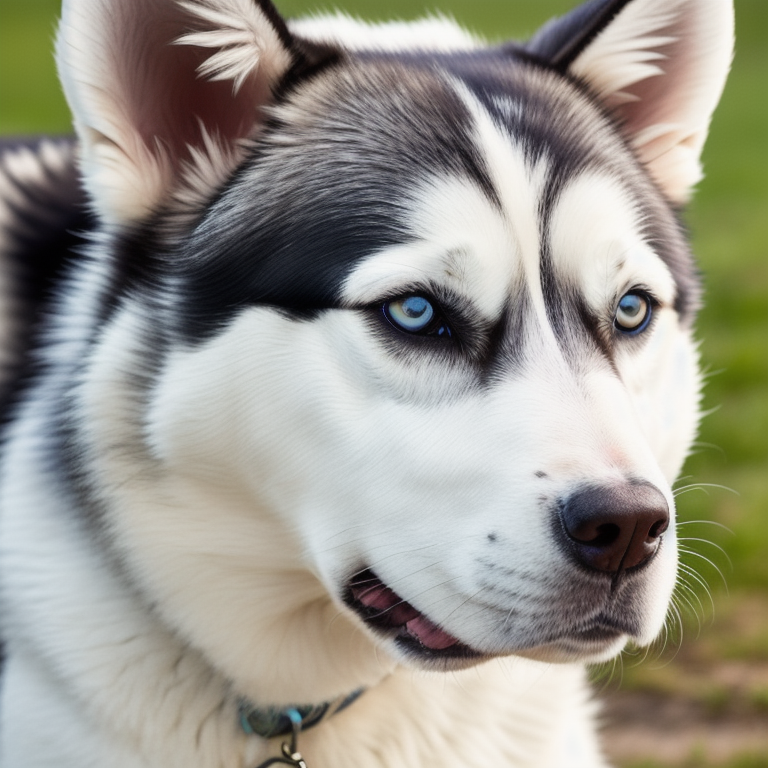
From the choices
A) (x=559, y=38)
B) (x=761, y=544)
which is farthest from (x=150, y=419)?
(x=761, y=544)

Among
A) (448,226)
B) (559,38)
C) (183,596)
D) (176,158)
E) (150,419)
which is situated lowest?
(183,596)

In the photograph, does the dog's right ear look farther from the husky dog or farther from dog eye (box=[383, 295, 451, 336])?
dog eye (box=[383, 295, 451, 336])

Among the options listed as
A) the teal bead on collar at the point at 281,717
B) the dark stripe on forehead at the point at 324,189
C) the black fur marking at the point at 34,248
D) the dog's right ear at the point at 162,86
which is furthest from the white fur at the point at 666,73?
the teal bead on collar at the point at 281,717

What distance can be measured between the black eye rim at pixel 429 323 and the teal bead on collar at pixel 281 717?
38.9 inches

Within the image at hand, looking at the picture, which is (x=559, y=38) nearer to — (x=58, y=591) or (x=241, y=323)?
(x=241, y=323)

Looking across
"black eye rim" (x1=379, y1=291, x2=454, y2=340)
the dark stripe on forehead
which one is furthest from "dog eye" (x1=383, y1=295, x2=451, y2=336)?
the dark stripe on forehead

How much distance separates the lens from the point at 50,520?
2.73m

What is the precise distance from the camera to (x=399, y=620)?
235cm

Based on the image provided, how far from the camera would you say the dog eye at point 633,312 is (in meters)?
2.50

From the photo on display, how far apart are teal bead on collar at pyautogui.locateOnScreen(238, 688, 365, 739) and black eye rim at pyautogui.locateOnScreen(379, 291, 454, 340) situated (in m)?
0.99

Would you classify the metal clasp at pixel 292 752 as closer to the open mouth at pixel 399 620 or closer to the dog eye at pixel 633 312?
the open mouth at pixel 399 620

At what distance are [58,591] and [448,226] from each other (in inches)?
53.2

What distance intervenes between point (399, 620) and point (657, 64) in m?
1.62

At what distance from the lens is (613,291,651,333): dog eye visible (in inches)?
98.4
